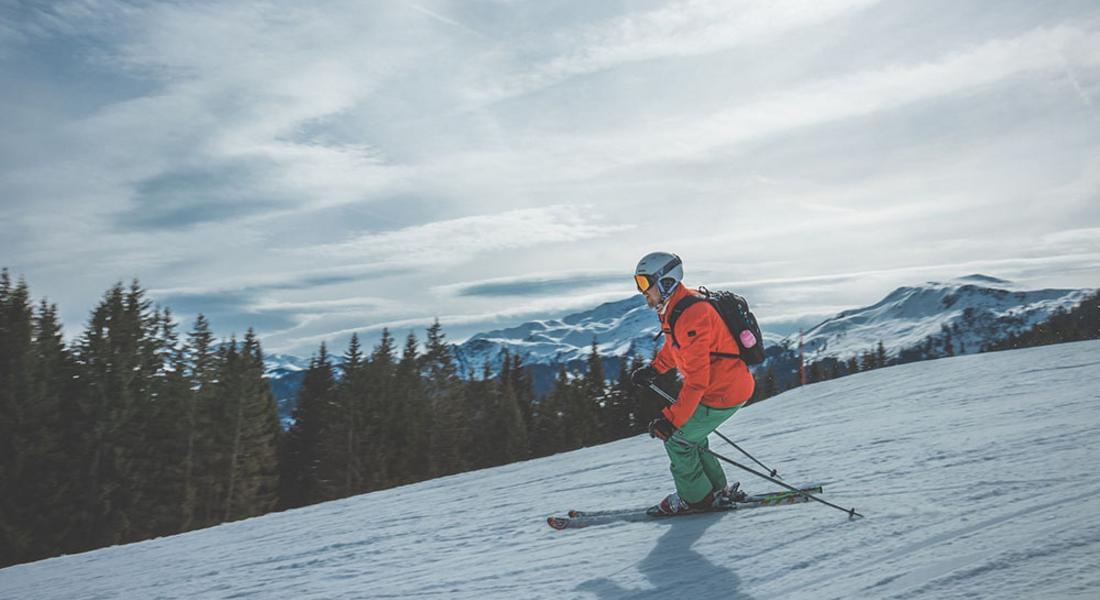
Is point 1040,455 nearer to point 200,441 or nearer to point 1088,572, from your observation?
point 1088,572

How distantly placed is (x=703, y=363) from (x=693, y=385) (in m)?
0.20

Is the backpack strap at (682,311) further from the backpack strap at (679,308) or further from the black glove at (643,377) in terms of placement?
the black glove at (643,377)

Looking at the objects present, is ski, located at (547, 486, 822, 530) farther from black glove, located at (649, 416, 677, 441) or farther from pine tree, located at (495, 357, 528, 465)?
pine tree, located at (495, 357, 528, 465)

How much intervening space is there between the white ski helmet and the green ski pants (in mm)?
1085

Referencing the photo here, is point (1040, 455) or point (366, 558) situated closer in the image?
point (1040, 455)

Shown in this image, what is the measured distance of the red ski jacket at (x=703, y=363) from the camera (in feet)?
18.1

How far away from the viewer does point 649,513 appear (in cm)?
613

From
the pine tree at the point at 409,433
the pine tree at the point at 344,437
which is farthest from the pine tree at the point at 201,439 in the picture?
the pine tree at the point at 409,433

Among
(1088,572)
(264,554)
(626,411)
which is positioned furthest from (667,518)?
(626,411)

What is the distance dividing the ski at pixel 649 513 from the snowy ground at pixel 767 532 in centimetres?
15

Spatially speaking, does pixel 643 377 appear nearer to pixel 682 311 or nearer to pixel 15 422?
pixel 682 311

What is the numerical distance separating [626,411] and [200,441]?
1278 inches

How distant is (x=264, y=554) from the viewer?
7250 millimetres

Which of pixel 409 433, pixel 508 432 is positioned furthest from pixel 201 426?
pixel 508 432
